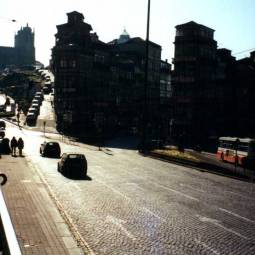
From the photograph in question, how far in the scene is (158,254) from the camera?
13312 millimetres

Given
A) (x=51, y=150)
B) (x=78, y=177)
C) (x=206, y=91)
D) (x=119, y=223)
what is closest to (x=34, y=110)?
(x=206, y=91)

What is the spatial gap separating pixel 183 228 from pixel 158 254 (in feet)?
11.8

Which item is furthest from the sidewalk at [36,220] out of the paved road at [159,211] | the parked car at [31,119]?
the parked car at [31,119]

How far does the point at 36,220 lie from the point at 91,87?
80119 millimetres

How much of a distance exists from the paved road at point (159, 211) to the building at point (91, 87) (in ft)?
177

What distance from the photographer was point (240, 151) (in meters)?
44.8

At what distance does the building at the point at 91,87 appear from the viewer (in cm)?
9169

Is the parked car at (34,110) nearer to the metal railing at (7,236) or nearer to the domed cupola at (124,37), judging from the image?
the domed cupola at (124,37)

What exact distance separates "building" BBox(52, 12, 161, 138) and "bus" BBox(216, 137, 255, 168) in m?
37.7

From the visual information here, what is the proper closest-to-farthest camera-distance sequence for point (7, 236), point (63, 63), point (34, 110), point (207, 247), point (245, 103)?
point (7, 236) < point (207, 247) < point (245, 103) < point (63, 63) < point (34, 110)

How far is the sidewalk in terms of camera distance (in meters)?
12.9

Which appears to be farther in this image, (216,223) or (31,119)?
(31,119)

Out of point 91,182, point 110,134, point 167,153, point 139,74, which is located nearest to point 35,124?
point 110,134

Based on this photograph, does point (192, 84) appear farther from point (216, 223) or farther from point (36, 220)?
point (36, 220)
